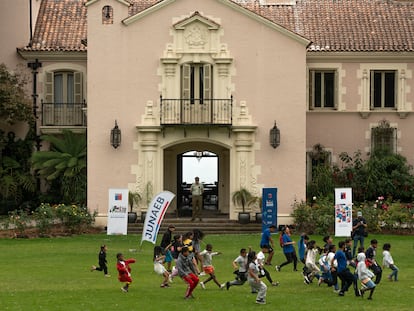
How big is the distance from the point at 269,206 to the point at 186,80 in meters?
6.41

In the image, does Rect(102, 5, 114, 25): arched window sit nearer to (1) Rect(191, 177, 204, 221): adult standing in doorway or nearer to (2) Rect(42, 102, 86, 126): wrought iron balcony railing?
(2) Rect(42, 102, 86, 126): wrought iron balcony railing

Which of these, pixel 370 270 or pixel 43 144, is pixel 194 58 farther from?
pixel 370 270

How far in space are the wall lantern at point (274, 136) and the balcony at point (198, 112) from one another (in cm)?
174

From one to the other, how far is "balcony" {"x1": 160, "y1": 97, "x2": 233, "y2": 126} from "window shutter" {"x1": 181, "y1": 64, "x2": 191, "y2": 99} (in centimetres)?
30

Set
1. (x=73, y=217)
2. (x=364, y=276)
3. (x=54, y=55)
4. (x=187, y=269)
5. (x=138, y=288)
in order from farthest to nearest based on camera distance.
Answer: (x=54, y=55)
(x=73, y=217)
(x=138, y=288)
(x=187, y=269)
(x=364, y=276)

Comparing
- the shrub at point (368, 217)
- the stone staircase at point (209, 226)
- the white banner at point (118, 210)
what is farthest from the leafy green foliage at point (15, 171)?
the shrub at point (368, 217)

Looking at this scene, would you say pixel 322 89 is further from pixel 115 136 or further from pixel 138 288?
pixel 138 288

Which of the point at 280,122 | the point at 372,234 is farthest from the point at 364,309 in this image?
the point at 280,122

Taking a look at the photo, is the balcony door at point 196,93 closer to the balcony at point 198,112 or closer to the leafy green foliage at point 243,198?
the balcony at point 198,112

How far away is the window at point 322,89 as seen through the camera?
159 ft

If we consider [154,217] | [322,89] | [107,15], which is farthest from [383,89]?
[154,217]

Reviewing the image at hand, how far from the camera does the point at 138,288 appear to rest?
2823 cm

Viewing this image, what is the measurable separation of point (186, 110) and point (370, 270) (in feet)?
57.0

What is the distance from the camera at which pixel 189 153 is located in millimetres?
48906
